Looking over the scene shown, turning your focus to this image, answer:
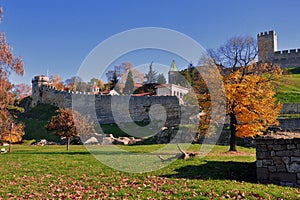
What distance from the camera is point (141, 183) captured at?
1008 centimetres

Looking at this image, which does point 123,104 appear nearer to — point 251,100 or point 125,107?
point 125,107

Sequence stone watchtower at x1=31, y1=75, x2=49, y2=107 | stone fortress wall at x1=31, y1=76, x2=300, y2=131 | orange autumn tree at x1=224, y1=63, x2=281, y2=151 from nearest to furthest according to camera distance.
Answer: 1. orange autumn tree at x1=224, y1=63, x2=281, y2=151
2. stone fortress wall at x1=31, y1=76, x2=300, y2=131
3. stone watchtower at x1=31, y1=75, x2=49, y2=107

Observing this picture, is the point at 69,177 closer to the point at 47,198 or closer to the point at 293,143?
the point at 47,198

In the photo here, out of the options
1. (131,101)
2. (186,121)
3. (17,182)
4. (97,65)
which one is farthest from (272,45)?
(17,182)

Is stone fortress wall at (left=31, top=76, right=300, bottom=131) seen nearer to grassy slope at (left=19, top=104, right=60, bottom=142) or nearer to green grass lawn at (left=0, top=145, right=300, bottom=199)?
grassy slope at (left=19, top=104, right=60, bottom=142)

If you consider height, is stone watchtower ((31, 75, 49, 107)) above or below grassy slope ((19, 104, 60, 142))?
above

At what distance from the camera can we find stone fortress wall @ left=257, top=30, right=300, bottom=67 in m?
79.1

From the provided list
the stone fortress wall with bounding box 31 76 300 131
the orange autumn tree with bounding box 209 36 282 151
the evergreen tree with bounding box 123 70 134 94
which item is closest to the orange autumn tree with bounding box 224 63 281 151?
the orange autumn tree with bounding box 209 36 282 151

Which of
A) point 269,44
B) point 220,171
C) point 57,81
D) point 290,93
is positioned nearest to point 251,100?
point 220,171

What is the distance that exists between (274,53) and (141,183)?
266 ft

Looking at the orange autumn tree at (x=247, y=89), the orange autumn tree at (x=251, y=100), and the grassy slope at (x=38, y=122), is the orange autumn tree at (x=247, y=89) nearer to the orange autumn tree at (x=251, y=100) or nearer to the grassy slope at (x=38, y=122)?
the orange autumn tree at (x=251, y=100)

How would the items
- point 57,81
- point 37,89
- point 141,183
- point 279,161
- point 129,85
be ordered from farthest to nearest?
point 57,81
point 37,89
point 129,85
point 141,183
point 279,161

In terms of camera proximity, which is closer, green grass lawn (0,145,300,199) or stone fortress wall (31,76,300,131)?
green grass lawn (0,145,300,199)

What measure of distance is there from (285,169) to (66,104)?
62.4m
